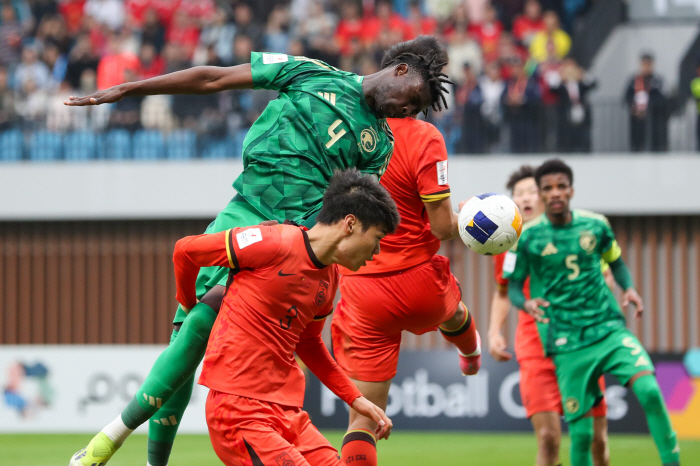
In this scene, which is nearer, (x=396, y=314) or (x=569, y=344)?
(x=396, y=314)

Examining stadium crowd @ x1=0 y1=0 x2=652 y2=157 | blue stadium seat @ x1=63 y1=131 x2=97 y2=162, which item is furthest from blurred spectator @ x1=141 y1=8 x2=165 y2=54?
blue stadium seat @ x1=63 y1=131 x2=97 y2=162

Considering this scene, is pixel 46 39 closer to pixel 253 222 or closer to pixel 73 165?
pixel 73 165

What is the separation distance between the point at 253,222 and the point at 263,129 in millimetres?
438

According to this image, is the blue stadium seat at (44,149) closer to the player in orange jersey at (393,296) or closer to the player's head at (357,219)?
the player in orange jersey at (393,296)

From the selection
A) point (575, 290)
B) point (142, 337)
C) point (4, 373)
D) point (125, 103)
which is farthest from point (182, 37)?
point (575, 290)

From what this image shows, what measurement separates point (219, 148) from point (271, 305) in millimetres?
9110

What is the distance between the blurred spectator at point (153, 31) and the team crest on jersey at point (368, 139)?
9934 mm

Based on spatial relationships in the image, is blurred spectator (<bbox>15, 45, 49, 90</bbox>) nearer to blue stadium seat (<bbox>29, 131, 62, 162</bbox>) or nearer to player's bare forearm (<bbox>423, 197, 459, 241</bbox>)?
blue stadium seat (<bbox>29, 131, 62, 162</bbox>)

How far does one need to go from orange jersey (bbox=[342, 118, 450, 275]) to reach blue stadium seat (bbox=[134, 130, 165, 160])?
7972 mm

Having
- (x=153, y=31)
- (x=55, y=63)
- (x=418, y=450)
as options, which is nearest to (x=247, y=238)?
(x=418, y=450)

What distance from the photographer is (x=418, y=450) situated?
9258mm

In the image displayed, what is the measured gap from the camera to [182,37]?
13.8 m

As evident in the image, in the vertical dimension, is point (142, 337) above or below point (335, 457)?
below

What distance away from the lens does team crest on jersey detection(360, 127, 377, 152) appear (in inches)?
173
